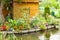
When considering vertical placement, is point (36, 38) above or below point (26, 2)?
below

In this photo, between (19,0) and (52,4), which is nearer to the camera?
(19,0)

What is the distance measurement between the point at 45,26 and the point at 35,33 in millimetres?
1397

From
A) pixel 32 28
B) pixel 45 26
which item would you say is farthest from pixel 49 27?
pixel 32 28

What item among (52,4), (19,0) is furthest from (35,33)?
(52,4)

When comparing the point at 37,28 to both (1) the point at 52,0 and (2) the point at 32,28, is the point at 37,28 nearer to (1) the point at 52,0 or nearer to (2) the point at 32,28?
(2) the point at 32,28

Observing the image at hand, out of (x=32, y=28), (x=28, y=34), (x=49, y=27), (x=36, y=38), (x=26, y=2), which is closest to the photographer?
(x=36, y=38)

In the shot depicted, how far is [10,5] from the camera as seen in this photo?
1454 centimetres

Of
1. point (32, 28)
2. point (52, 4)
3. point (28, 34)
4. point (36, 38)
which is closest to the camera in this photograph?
point (36, 38)

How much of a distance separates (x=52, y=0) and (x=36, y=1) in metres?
6.42

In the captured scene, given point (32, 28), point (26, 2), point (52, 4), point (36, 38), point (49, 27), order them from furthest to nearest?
point (52, 4)
point (26, 2)
point (49, 27)
point (32, 28)
point (36, 38)

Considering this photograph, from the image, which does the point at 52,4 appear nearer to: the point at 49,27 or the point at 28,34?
the point at 49,27

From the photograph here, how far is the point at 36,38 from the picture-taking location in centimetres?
1062

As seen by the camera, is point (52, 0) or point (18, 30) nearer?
point (18, 30)

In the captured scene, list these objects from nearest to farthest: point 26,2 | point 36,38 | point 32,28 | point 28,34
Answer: point 36,38
point 28,34
point 32,28
point 26,2
